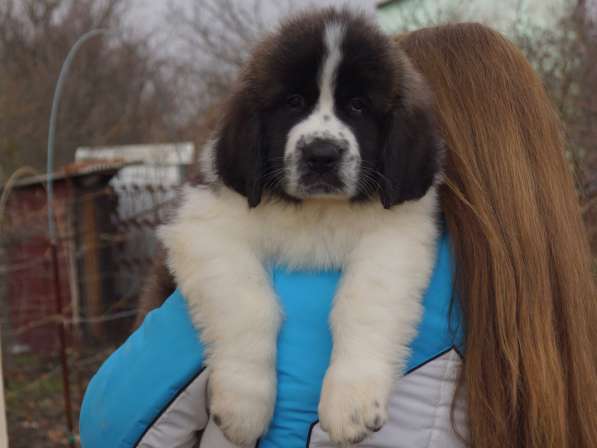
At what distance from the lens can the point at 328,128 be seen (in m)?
1.90

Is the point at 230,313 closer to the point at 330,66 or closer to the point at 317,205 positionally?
the point at 317,205

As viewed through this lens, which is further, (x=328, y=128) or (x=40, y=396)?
(x=40, y=396)

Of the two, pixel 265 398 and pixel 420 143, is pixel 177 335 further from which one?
pixel 420 143

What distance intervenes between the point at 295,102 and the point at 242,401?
30.8 inches

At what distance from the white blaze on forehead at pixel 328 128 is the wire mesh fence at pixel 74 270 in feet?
18.9

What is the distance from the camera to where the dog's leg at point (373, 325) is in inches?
66.1

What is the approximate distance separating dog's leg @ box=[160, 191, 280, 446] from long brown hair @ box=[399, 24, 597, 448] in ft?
1.58

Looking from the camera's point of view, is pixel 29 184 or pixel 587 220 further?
pixel 29 184

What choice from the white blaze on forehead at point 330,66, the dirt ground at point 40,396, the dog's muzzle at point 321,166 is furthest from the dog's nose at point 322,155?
the dirt ground at point 40,396

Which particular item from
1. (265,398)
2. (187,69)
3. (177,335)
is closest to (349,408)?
(265,398)

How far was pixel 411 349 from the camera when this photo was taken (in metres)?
1.78

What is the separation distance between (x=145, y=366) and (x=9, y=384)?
6284 millimetres

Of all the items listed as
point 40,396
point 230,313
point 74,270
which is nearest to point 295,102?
point 230,313

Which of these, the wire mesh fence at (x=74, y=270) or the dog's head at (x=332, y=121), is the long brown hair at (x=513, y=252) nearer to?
the dog's head at (x=332, y=121)
